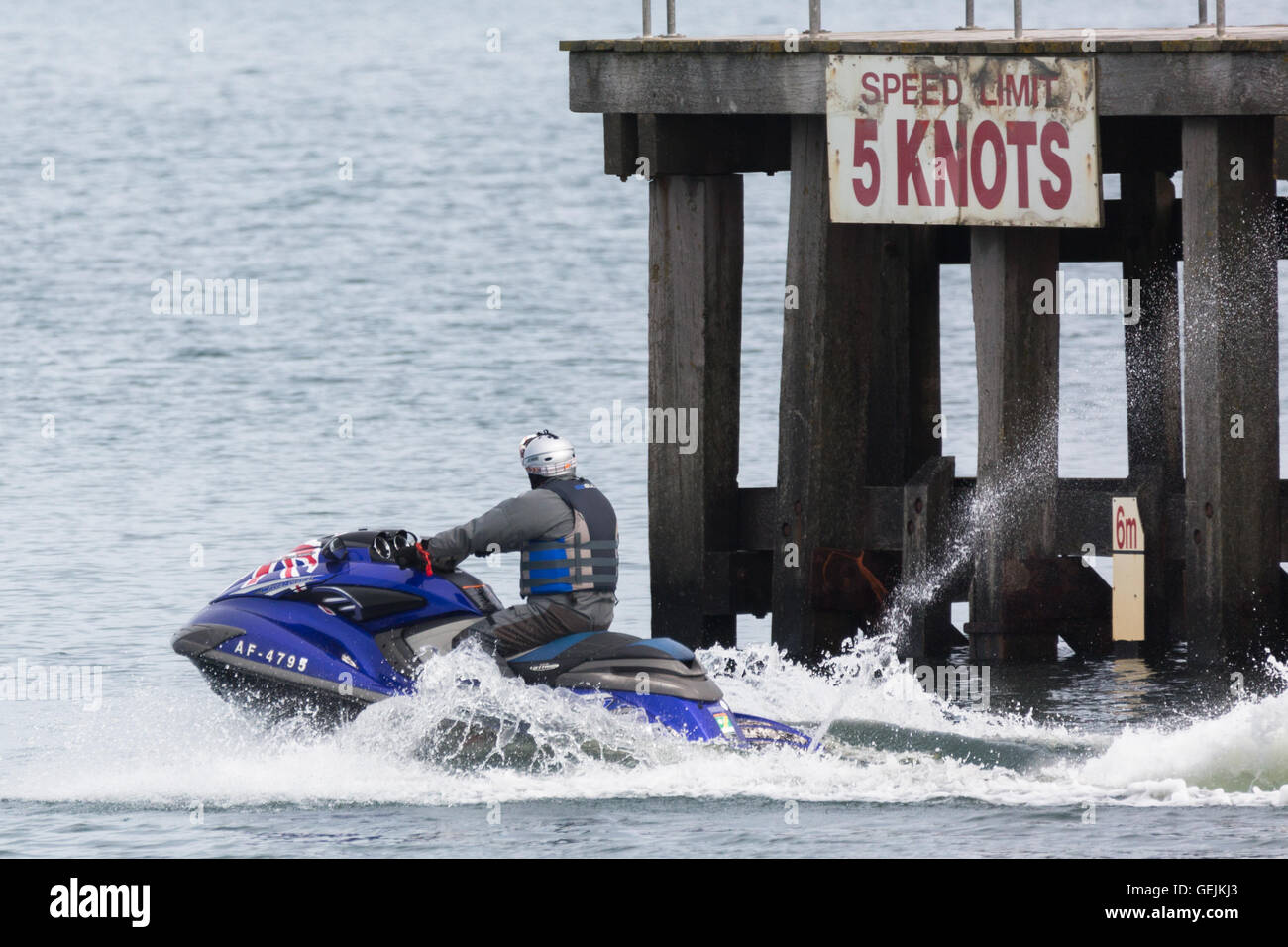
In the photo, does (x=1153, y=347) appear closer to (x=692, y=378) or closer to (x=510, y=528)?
(x=692, y=378)

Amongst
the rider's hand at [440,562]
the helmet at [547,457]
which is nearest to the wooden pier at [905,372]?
the helmet at [547,457]

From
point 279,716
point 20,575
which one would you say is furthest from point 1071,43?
point 20,575

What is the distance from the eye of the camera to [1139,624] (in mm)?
12539

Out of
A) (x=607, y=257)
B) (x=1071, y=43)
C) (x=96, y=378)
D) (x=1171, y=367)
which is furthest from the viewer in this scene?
(x=607, y=257)

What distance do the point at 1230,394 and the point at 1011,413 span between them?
103cm

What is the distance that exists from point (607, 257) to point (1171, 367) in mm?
19685

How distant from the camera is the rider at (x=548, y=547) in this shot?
10422mm

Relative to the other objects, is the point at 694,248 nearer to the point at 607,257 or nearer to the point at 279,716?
the point at 279,716

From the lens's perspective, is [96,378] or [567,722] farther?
[96,378]

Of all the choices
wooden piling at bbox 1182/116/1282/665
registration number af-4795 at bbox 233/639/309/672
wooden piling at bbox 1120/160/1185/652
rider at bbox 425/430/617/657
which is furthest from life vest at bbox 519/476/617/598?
wooden piling at bbox 1120/160/1185/652

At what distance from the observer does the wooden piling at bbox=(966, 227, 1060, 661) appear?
11977 mm

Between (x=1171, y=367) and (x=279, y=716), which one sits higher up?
(x=1171, y=367)

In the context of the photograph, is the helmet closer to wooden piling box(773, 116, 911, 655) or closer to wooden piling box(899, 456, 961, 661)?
wooden piling box(773, 116, 911, 655)

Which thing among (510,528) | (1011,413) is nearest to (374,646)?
(510,528)
